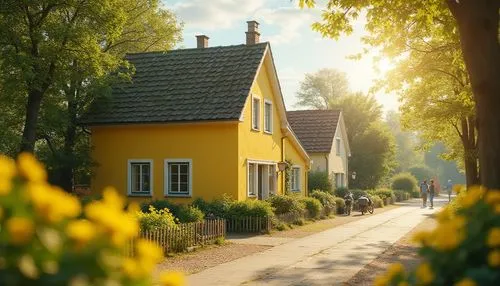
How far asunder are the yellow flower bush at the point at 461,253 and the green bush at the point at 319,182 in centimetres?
3517

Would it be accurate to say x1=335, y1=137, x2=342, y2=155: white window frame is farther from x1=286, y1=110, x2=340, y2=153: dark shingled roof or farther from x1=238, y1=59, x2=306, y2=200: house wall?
x1=238, y1=59, x2=306, y2=200: house wall

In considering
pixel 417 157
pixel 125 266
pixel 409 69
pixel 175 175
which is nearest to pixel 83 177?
pixel 175 175

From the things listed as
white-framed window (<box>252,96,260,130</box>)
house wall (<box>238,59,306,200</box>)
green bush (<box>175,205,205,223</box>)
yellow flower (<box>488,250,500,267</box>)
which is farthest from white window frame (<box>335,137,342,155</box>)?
yellow flower (<box>488,250,500,267</box>)

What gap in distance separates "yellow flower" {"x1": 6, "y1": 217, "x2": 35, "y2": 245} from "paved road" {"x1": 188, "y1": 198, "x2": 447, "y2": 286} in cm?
936

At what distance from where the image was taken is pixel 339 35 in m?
15.0

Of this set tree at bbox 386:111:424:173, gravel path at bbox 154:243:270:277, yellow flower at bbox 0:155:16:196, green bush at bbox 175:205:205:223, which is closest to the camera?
yellow flower at bbox 0:155:16:196

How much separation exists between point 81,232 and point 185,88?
2498cm

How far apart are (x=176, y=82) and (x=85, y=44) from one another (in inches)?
228

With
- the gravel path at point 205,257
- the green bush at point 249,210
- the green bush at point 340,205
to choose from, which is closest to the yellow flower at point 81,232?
the gravel path at point 205,257

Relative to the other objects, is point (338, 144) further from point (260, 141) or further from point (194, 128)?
point (194, 128)

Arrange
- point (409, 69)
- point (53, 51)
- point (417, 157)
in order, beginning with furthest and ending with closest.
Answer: point (417, 157), point (409, 69), point (53, 51)

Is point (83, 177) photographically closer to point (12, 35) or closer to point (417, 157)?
point (12, 35)

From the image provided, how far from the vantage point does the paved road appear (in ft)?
38.5

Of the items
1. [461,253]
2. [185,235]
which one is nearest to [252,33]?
[185,235]
